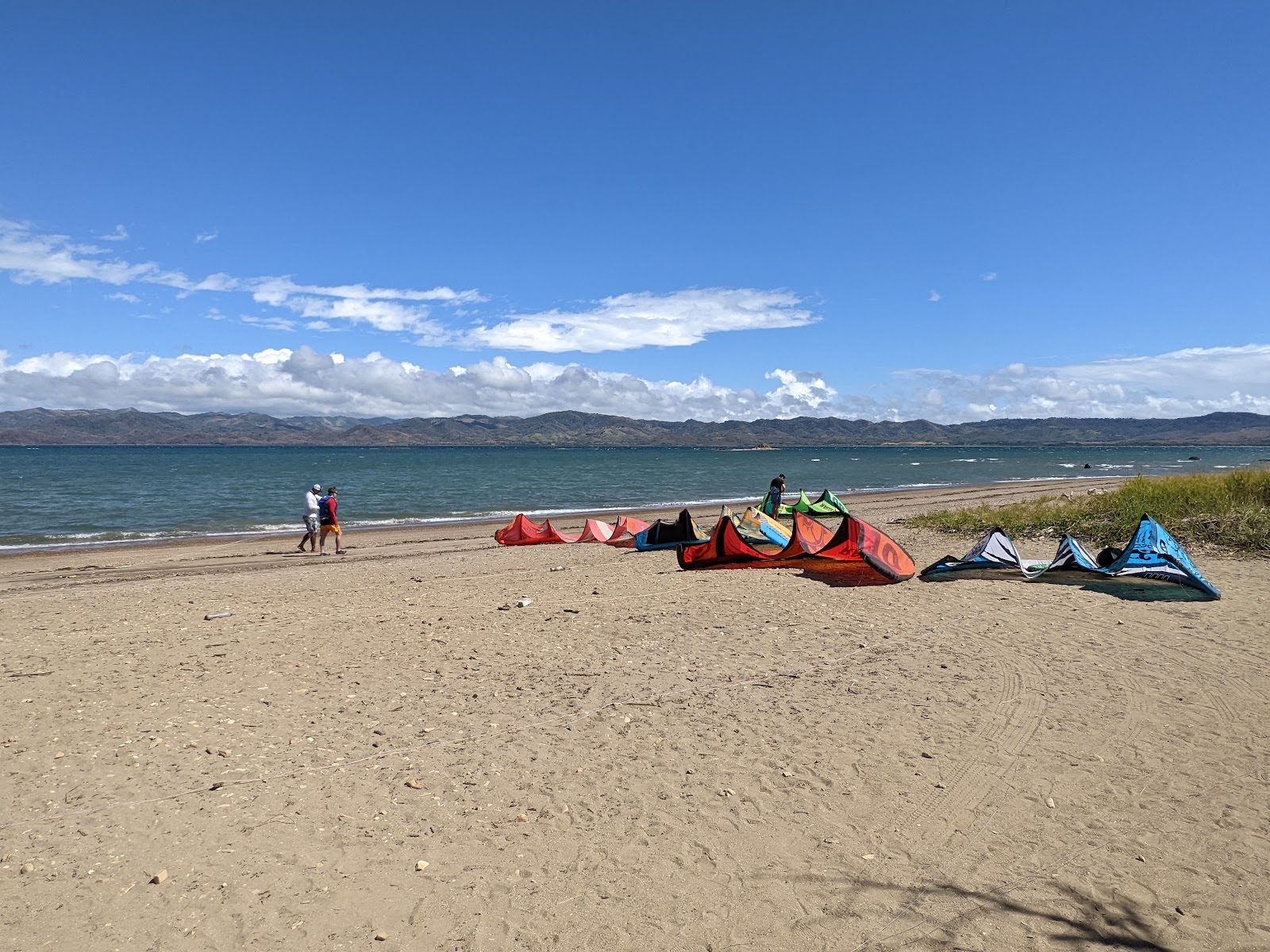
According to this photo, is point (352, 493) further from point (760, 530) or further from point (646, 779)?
point (646, 779)

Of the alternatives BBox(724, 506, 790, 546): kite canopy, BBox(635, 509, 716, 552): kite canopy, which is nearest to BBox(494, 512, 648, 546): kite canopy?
BBox(635, 509, 716, 552): kite canopy

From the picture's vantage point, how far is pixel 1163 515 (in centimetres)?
1655

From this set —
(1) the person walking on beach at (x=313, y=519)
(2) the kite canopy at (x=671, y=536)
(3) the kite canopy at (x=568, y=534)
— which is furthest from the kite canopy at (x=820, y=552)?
(1) the person walking on beach at (x=313, y=519)

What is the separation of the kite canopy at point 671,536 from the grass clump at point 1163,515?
259 inches

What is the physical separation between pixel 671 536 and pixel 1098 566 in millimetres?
8837

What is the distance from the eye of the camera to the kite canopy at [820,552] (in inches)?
492


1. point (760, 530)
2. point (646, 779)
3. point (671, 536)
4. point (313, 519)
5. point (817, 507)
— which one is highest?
point (760, 530)

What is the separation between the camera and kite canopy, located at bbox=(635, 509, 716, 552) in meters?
18.0

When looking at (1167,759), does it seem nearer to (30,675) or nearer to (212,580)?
(30,675)

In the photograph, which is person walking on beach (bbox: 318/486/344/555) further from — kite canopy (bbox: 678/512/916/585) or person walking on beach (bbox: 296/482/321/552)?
kite canopy (bbox: 678/512/916/585)

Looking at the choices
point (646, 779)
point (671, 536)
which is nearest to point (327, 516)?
point (671, 536)

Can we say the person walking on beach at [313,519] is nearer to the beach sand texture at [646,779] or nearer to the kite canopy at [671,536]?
the kite canopy at [671,536]

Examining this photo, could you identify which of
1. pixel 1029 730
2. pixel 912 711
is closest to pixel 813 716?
pixel 912 711

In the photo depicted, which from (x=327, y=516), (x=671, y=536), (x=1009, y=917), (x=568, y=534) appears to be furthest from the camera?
(x=568, y=534)
